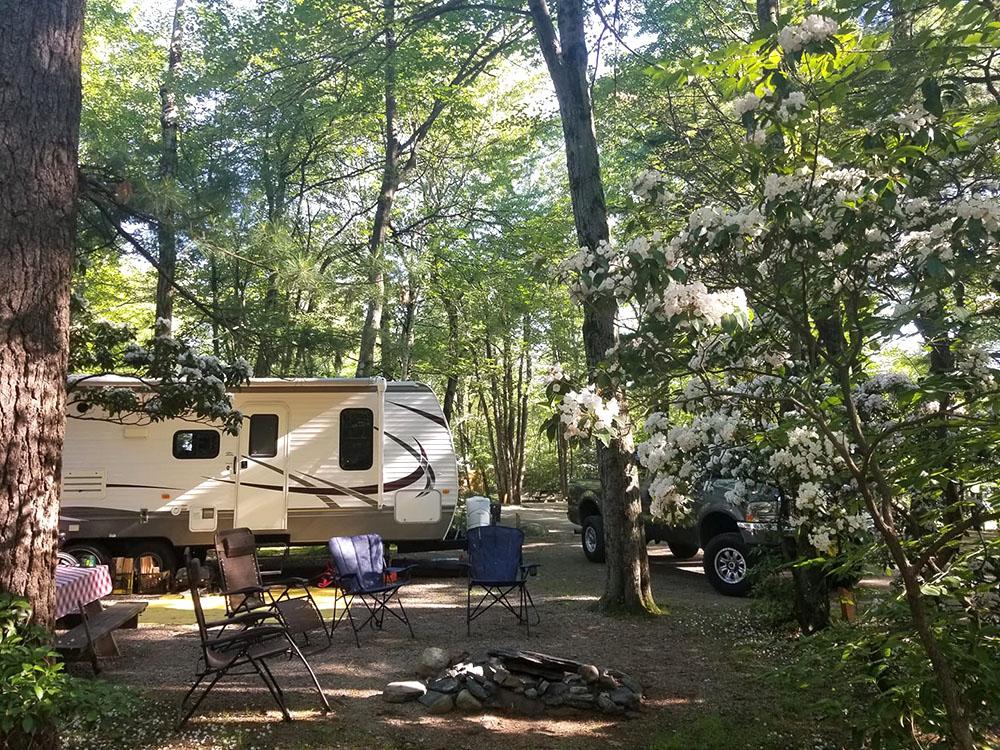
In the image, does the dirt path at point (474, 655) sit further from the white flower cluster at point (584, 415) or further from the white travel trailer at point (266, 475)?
the white flower cluster at point (584, 415)

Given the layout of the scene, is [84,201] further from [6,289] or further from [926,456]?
[926,456]

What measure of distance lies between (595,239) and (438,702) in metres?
4.36

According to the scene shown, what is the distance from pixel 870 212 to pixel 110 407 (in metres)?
5.15

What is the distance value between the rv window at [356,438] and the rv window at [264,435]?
0.82 metres

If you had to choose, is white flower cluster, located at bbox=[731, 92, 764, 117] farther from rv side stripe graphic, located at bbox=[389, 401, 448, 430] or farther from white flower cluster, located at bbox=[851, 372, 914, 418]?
rv side stripe graphic, located at bbox=[389, 401, 448, 430]

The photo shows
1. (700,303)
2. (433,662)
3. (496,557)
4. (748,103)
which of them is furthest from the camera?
(496,557)

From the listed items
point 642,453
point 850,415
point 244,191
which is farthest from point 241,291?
point 850,415

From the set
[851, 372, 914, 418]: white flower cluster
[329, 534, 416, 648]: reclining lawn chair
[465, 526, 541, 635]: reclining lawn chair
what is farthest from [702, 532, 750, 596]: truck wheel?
[329, 534, 416, 648]: reclining lawn chair

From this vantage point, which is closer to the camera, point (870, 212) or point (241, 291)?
point (870, 212)

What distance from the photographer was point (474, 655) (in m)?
5.59

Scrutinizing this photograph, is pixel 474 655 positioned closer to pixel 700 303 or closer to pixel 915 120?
pixel 700 303

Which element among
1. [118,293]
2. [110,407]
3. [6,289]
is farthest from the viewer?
[118,293]

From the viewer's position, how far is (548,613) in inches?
284

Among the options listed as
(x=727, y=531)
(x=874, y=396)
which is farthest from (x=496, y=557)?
(x=874, y=396)
